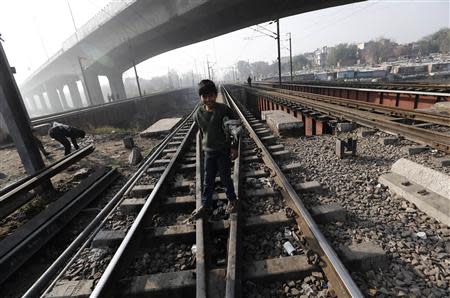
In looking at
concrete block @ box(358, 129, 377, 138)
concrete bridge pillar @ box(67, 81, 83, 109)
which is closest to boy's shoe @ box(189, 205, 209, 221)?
concrete block @ box(358, 129, 377, 138)

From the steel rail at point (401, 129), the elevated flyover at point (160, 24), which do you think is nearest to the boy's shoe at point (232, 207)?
the steel rail at point (401, 129)

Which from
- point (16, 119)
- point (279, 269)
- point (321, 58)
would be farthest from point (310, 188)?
point (321, 58)

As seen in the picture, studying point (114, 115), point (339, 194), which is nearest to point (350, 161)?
point (339, 194)

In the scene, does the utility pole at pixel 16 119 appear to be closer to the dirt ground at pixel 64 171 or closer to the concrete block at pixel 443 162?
the dirt ground at pixel 64 171

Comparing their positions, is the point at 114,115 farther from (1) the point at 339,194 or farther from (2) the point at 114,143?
(1) the point at 339,194

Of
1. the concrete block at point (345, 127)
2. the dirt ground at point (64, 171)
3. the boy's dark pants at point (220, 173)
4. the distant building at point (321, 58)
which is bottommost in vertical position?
the dirt ground at point (64, 171)

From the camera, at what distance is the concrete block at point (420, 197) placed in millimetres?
2979

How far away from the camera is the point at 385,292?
7.12 ft

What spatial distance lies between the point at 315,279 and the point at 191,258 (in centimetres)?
132

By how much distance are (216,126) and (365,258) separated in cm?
225

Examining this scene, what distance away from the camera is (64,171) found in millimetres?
7156

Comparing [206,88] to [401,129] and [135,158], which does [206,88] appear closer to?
[135,158]

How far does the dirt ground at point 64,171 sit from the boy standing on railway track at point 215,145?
3.52 m

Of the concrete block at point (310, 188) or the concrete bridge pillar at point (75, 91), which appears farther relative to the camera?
the concrete bridge pillar at point (75, 91)
